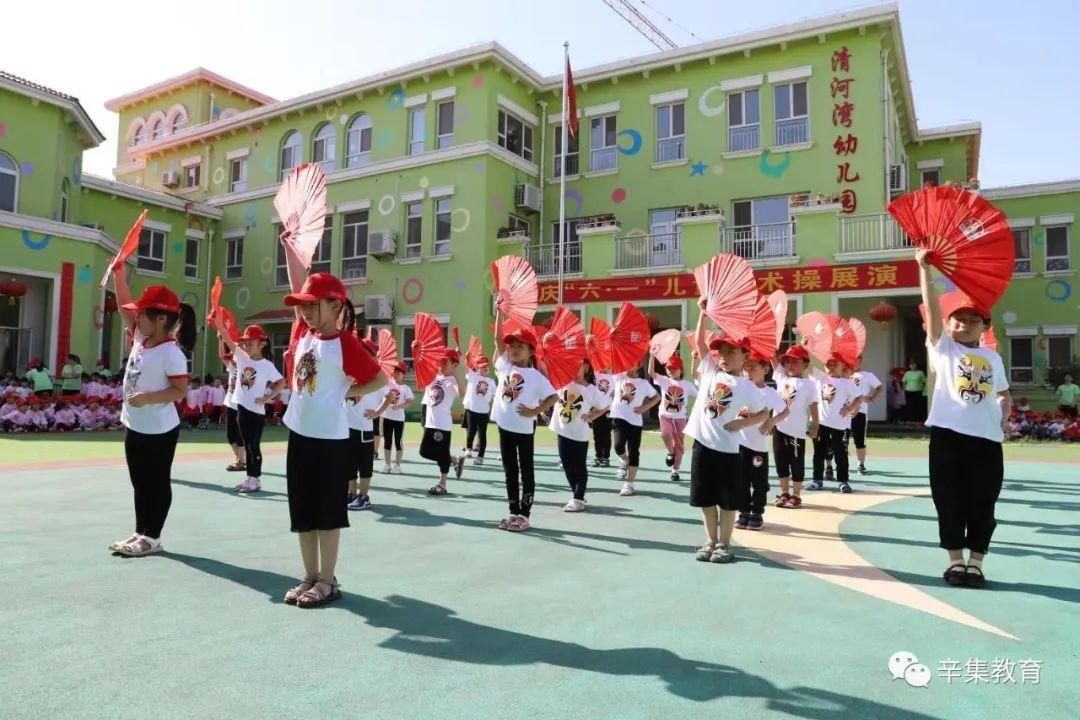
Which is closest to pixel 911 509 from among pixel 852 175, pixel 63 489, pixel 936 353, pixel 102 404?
pixel 936 353

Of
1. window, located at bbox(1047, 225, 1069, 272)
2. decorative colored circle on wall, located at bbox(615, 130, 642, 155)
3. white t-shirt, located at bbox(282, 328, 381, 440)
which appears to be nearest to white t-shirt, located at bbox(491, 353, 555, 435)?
white t-shirt, located at bbox(282, 328, 381, 440)

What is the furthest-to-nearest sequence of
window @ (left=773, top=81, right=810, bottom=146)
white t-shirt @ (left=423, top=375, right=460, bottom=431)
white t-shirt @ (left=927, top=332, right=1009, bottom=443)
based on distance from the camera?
window @ (left=773, top=81, right=810, bottom=146) → white t-shirt @ (left=423, top=375, right=460, bottom=431) → white t-shirt @ (left=927, top=332, right=1009, bottom=443)

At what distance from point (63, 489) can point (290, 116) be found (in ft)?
71.9

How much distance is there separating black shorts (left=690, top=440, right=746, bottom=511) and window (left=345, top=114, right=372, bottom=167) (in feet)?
75.0

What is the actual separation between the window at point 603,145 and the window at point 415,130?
5.68 m

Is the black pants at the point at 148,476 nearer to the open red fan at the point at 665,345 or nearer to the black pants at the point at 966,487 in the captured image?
the black pants at the point at 966,487

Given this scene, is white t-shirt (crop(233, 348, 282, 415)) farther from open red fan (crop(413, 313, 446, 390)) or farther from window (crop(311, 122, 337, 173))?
window (crop(311, 122, 337, 173))

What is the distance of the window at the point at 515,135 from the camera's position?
79.1 ft

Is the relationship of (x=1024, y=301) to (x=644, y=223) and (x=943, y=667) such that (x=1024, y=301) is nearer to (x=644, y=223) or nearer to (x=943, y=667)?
(x=644, y=223)

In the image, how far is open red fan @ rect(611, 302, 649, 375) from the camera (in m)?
8.77

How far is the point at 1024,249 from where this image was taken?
23.6 metres

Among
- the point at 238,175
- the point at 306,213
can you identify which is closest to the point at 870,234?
the point at 306,213

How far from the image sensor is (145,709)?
9.11 ft

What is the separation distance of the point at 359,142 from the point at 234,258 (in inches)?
279
